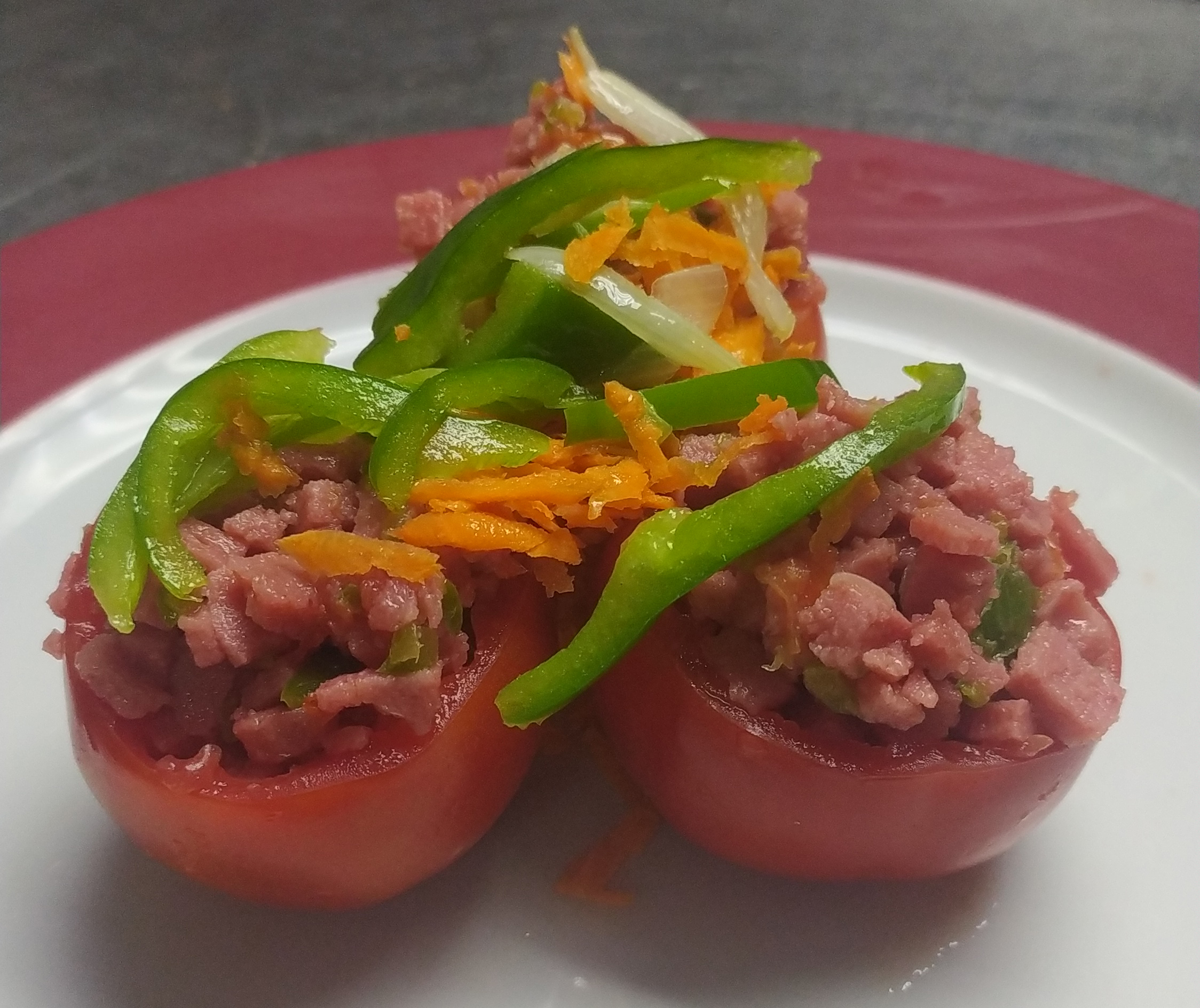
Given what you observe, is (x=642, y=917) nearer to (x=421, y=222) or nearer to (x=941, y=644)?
(x=941, y=644)

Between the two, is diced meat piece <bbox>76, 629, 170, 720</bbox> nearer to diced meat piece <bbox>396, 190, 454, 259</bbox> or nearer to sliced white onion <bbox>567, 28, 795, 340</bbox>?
diced meat piece <bbox>396, 190, 454, 259</bbox>

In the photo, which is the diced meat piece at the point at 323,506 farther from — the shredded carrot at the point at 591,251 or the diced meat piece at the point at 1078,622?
the diced meat piece at the point at 1078,622

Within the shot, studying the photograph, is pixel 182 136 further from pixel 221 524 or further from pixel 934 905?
pixel 934 905

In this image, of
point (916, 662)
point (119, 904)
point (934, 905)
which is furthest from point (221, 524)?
point (934, 905)

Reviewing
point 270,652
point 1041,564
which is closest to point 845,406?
point 1041,564

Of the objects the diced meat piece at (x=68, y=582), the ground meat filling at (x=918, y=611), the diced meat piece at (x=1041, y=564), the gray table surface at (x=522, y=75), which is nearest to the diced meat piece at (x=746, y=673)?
the ground meat filling at (x=918, y=611)
